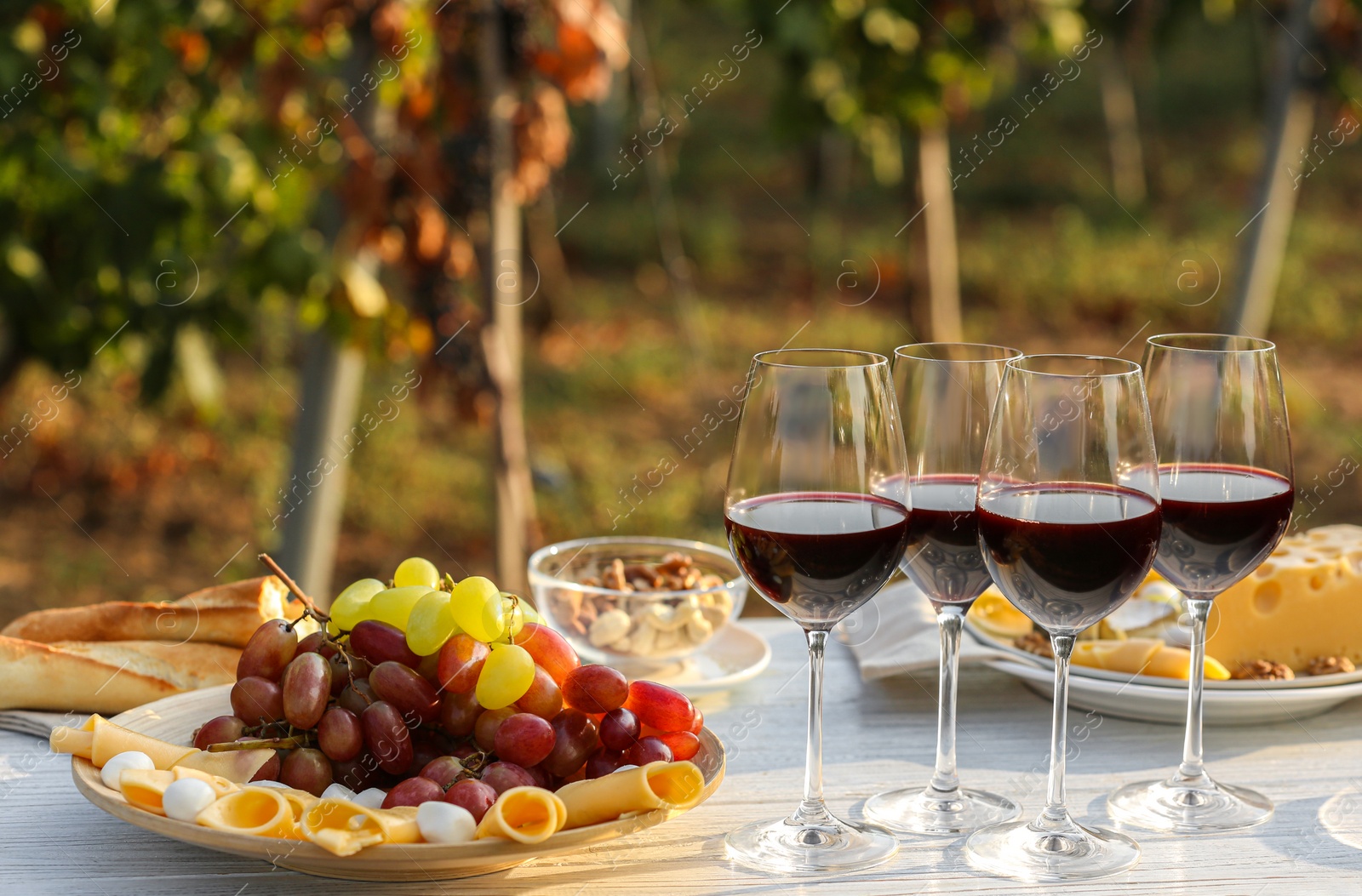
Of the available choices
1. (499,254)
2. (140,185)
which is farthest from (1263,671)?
(140,185)

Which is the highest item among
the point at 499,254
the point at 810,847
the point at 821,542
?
the point at 499,254

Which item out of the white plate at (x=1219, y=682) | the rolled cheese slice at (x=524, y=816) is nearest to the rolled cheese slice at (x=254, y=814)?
the rolled cheese slice at (x=524, y=816)

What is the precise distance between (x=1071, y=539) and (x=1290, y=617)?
494 millimetres

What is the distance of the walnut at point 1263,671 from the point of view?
1253mm

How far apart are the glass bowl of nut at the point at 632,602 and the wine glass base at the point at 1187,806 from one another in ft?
1.35

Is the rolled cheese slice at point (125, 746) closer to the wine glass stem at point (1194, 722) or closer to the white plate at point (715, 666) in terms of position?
the white plate at point (715, 666)

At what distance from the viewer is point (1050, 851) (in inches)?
37.9

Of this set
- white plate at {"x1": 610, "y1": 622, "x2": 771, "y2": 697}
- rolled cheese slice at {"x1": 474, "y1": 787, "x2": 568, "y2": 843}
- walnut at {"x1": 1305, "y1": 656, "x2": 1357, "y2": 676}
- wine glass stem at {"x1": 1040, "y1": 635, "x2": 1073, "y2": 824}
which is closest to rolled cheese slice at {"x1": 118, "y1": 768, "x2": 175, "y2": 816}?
rolled cheese slice at {"x1": 474, "y1": 787, "x2": 568, "y2": 843}

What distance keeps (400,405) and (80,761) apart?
503 cm

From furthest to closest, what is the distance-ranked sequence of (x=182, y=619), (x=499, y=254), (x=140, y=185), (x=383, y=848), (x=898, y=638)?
(x=499, y=254), (x=140, y=185), (x=898, y=638), (x=182, y=619), (x=383, y=848)

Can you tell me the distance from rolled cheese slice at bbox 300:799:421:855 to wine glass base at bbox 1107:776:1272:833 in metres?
0.55

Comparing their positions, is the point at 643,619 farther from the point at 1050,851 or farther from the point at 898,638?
the point at 1050,851

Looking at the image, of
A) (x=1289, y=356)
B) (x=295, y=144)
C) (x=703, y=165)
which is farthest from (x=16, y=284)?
(x=703, y=165)

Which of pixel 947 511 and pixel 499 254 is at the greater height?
pixel 499 254
